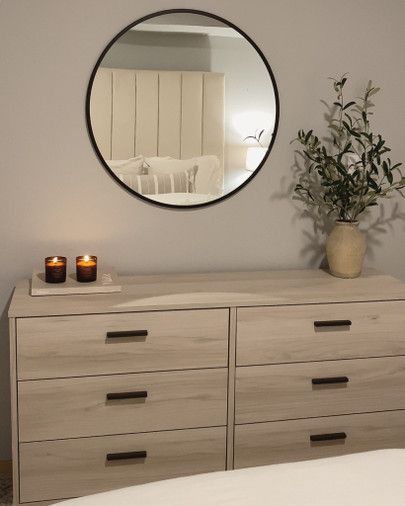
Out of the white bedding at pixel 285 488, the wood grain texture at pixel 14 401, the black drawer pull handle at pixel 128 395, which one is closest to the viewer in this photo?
the white bedding at pixel 285 488

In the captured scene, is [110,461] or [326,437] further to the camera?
[326,437]

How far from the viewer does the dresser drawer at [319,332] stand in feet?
7.95

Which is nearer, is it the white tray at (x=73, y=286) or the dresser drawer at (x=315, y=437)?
the white tray at (x=73, y=286)

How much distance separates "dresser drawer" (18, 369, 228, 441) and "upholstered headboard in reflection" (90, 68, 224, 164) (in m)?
A: 0.83

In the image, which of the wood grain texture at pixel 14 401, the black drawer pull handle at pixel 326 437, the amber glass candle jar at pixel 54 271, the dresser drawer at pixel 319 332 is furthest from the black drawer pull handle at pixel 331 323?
the wood grain texture at pixel 14 401

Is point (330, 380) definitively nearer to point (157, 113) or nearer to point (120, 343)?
point (120, 343)

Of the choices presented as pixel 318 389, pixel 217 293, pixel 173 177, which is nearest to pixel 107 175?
pixel 173 177

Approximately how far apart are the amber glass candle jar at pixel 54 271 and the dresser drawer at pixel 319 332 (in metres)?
0.62

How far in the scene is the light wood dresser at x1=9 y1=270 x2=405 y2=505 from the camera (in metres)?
2.30

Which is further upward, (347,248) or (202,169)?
(202,169)

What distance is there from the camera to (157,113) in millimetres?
2648

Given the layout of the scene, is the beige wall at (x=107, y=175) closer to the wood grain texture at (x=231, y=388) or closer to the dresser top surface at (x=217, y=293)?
→ the dresser top surface at (x=217, y=293)

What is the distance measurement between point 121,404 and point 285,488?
103 centimetres

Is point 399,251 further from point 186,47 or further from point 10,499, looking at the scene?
point 10,499
